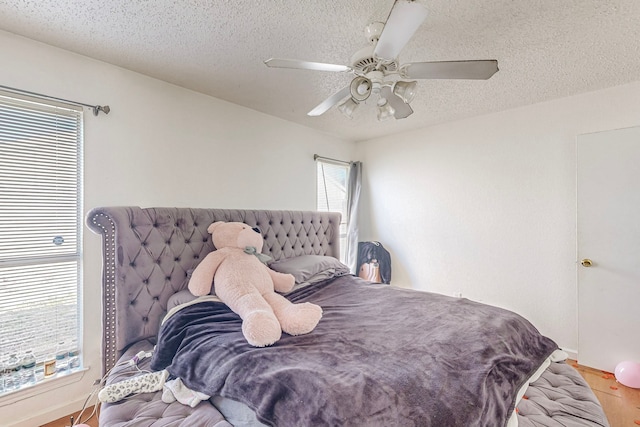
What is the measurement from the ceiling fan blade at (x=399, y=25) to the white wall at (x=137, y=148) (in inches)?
72.5

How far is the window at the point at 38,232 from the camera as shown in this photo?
5.78ft

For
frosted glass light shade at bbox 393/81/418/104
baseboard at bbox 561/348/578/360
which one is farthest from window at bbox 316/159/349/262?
baseboard at bbox 561/348/578/360

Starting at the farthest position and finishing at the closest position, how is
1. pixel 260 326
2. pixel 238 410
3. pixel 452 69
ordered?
pixel 452 69 < pixel 260 326 < pixel 238 410

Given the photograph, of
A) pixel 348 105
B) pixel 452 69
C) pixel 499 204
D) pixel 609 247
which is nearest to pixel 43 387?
pixel 348 105

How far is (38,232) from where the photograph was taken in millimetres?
1854

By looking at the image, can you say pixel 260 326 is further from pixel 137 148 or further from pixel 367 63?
pixel 137 148

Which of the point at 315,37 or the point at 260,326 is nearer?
the point at 260,326

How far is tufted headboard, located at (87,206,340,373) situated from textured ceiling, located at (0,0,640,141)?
37.6 inches

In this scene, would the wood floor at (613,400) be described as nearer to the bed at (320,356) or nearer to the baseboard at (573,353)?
the baseboard at (573,353)

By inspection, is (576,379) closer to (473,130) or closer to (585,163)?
(585,163)

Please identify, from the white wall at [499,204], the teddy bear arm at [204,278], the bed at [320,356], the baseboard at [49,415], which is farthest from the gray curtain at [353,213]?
the baseboard at [49,415]

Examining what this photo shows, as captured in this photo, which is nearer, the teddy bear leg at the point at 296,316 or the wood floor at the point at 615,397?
the teddy bear leg at the point at 296,316

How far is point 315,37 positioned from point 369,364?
71.9 inches

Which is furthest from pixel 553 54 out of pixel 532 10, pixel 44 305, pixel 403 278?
pixel 44 305
